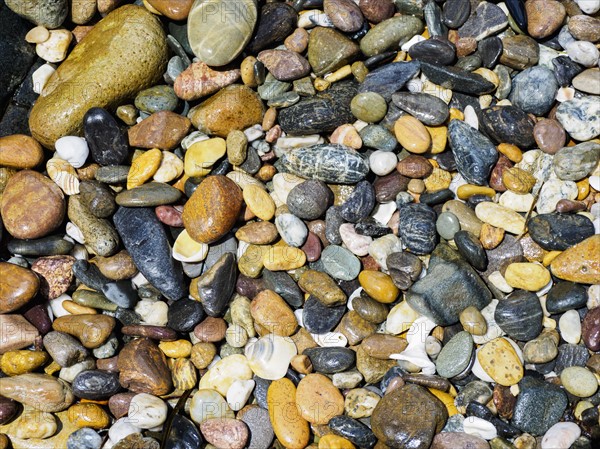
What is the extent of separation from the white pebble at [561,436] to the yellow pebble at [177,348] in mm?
2059

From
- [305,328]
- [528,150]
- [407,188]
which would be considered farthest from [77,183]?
[528,150]

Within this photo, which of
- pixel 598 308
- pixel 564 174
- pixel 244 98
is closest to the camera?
pixel 598 308

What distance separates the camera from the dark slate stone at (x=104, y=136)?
13.1ft

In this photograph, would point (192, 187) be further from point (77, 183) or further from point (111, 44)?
point (111, 44)

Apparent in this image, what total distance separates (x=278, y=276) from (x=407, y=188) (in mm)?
972

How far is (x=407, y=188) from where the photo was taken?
400 centimetres

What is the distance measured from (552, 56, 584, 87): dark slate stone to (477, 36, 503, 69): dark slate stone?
37 centimetres

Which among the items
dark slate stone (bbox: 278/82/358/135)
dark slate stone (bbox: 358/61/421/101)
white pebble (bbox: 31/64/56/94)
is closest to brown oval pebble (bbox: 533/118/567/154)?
dark slate stone (bbox: 358/61/421/101)

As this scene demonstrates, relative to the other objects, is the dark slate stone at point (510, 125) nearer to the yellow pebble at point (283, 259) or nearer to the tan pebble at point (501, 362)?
the tan pebble at point (501, 362)

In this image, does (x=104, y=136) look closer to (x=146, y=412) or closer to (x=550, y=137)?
(x=146, y=412)

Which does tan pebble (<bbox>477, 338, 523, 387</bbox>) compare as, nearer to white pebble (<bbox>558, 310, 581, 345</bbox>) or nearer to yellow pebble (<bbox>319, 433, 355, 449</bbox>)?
white pebble (<bbox>558, 310, 581, 345</bbox>)

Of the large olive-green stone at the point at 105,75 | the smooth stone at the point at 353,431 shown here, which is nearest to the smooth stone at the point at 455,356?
the smooth stone at the point at 353,431

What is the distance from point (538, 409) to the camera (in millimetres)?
3471

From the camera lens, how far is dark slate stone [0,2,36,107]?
4242 millimetres
